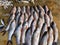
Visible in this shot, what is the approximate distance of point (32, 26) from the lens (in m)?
1.98

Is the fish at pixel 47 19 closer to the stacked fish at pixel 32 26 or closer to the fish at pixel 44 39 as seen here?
the stacked fish at pixel 32 26

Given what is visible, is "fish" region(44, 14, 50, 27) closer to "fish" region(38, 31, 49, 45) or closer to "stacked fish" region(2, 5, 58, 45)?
"stacked fish" region(2, 5, 58, 45)

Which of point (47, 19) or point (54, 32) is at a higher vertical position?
point (47, 19)

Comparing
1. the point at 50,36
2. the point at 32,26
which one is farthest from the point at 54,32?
the point at 32,26

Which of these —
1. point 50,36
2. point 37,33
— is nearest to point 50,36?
point 50,36

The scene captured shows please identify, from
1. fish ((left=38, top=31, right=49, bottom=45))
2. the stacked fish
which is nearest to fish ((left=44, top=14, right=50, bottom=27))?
the stacked fish

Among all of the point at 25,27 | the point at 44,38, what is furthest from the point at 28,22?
the point at 44,38

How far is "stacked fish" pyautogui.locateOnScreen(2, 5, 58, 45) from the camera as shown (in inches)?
75.5

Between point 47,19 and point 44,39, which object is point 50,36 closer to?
point 44,39

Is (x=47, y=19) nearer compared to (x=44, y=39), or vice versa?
(x=44, y=39)

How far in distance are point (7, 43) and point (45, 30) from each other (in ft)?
1.12

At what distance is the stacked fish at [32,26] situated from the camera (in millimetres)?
1919

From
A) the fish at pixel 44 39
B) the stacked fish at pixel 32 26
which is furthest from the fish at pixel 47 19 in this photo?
the fish at pixel 44 39

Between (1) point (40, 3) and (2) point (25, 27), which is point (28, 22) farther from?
(1) point (40, 3)
